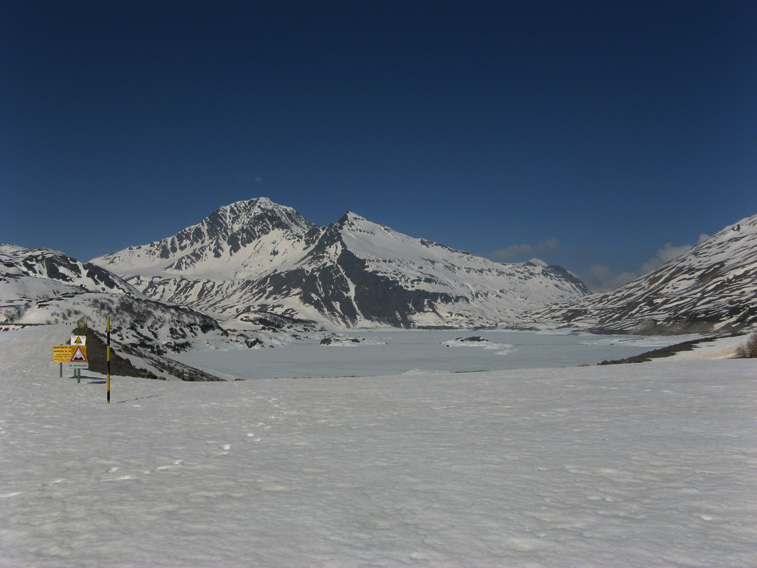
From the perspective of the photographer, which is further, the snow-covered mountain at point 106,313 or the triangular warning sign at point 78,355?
the snow-covered mountain at point 106,313

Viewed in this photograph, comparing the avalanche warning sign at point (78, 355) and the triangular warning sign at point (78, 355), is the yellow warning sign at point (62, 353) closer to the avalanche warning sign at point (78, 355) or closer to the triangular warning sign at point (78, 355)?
the avalanche warning sign at point (78, 355)

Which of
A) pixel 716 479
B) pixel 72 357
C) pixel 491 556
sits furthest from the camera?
pixel 72 357

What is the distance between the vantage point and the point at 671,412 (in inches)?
661

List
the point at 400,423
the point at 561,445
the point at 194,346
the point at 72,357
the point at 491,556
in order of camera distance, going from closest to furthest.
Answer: the point at 491,556 → the point at 561,445 → the point at 400,423 → the point at 72,357 → the point at 194,346

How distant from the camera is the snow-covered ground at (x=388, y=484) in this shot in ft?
22.2

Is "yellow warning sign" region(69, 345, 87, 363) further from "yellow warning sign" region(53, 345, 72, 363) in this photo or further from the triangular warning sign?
"yellow warning sign" region(53, 345, 72, 363)

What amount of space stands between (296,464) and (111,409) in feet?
40.8

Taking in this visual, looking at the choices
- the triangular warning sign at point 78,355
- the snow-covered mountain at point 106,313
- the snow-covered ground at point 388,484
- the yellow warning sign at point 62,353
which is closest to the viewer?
the snow-covered ground at point 388,484

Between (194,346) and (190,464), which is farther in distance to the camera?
(194,346)

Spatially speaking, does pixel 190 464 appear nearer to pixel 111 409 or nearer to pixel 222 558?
pixel 222 558

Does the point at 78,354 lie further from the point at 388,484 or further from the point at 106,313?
the point at 106,313

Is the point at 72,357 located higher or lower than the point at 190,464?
higher

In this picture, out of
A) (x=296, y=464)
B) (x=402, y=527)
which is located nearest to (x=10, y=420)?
(x=296, y=464)

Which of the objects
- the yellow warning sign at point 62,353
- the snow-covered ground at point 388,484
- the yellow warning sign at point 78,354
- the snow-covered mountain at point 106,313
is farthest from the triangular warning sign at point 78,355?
the snow-covered mountain at point 106,313
